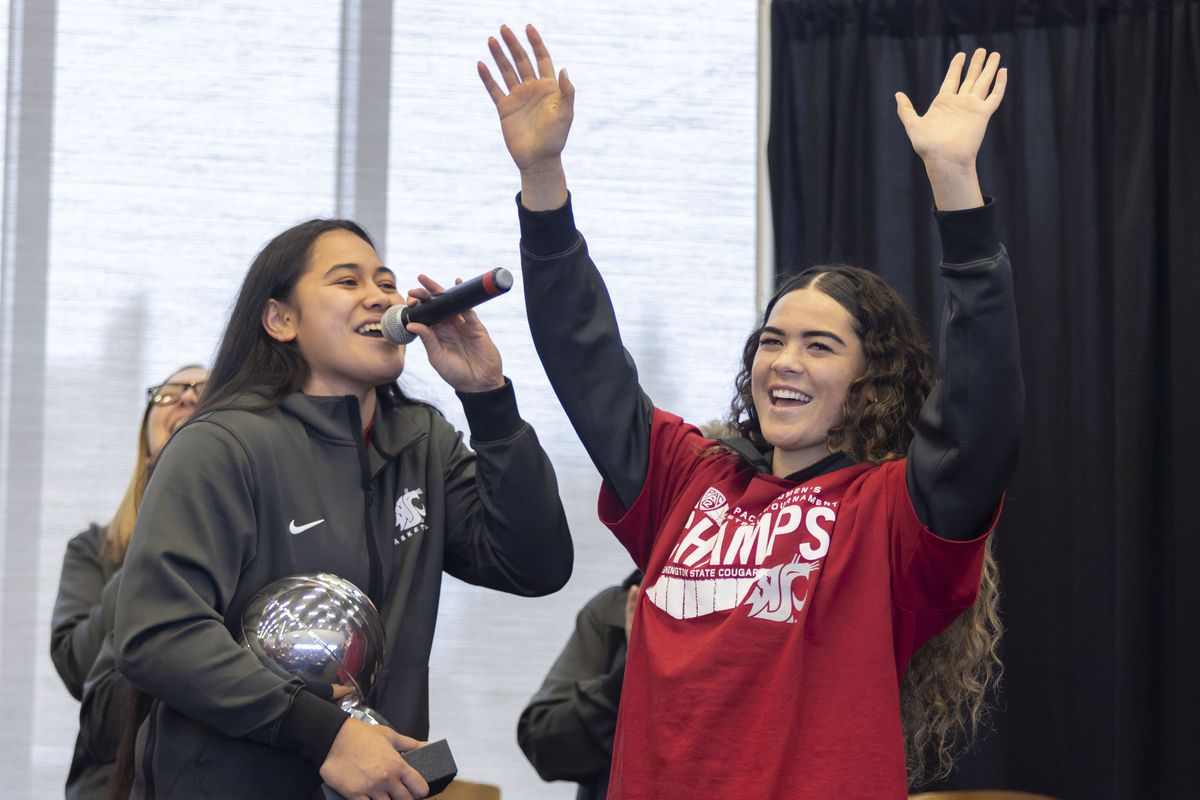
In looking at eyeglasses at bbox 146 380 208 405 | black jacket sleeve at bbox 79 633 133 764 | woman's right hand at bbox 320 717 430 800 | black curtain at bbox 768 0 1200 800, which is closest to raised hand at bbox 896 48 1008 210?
woman's right hand at bbox 320 717 430 800

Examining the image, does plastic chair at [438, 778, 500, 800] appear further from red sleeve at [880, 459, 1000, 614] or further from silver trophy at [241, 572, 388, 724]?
red sleeve at [880, 459, 1000, 614]

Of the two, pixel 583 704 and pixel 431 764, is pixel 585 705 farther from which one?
pixel 431 764

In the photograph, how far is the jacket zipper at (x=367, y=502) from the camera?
5.98ft

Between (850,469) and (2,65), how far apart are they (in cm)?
277

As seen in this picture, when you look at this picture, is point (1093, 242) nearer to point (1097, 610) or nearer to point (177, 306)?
point (1097, 610)

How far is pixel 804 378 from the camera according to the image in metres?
1.78

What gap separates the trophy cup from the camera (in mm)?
1641

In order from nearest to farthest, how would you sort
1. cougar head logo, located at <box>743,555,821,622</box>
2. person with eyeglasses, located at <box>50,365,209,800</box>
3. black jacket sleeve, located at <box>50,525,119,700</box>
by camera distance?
cougar head logo, located at <box>743,555,821,622</box> → person with eyeglasses, located at <box>50,365,209,800</box> → black jacket sleeve, located at <box>50,525,119,700</box>

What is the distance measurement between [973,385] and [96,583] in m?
2.19

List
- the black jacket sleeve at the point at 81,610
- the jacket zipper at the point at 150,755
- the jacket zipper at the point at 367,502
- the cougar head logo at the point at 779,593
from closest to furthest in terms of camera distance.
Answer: the cougar head logo at the point at 779,593
the jacket zipper at the point at 150,755
the jacket zipper at the point at 367,502
the black jacket sleeve at the point at 81,610

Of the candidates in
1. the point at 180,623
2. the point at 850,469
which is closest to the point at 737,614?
the point at 850,469

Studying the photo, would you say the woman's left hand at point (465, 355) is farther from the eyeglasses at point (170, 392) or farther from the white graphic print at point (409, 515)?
the eyeglasses at point (170, 392)

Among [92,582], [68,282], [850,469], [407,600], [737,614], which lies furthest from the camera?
[68,282]

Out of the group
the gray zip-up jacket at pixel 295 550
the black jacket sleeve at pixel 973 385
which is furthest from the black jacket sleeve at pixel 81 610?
the black jacket sleeve at pixel 973 385
